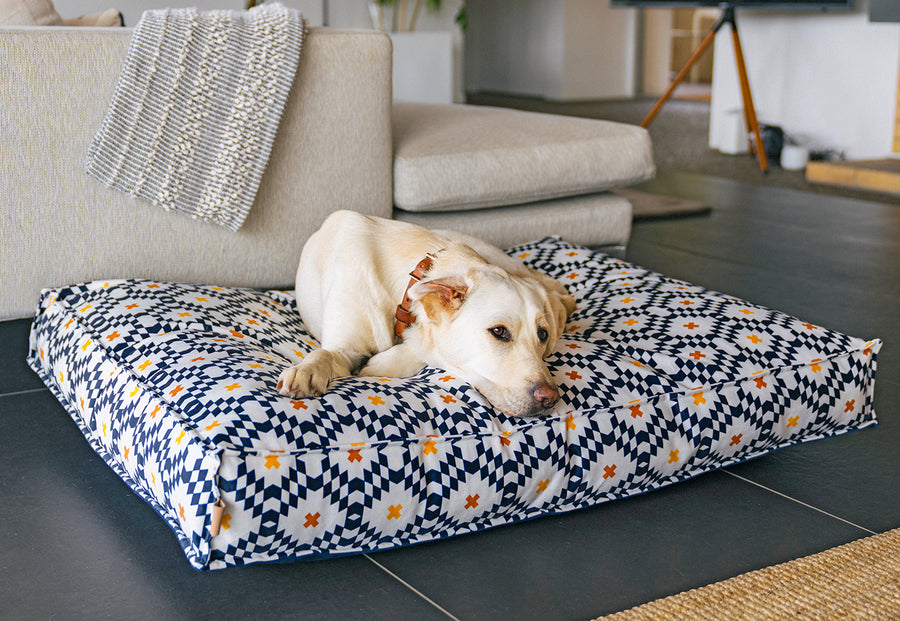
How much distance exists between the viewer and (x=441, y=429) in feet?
5.22

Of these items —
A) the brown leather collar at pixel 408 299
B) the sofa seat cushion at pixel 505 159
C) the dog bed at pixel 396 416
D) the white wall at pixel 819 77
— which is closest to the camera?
the dog bed at pixel 396 416

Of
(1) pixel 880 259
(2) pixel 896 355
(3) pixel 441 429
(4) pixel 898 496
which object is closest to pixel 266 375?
(3) pixel 441 429

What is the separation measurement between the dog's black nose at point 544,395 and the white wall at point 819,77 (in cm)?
498

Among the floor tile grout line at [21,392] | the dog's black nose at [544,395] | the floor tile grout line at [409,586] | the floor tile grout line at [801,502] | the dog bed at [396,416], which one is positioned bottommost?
the floor tile grout line at [801,502]

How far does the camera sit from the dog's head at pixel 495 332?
1.62 metres

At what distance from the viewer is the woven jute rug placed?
53.3 inches

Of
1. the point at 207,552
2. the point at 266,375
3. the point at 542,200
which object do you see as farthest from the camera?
the point at 542,200

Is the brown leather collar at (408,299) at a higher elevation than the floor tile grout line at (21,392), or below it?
higher

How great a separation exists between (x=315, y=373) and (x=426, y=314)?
0.23m

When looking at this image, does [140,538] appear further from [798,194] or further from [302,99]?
[798,194]

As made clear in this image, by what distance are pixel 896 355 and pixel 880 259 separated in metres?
1.24

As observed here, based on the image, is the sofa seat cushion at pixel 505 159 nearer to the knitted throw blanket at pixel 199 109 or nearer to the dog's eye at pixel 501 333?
the knitted throw blanket at pixel 199 109

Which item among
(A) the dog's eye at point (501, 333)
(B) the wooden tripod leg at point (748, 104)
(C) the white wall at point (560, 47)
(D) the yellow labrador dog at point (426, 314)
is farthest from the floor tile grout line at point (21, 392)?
(C) the white wall at point (560, 47)

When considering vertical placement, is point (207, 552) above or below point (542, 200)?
below
